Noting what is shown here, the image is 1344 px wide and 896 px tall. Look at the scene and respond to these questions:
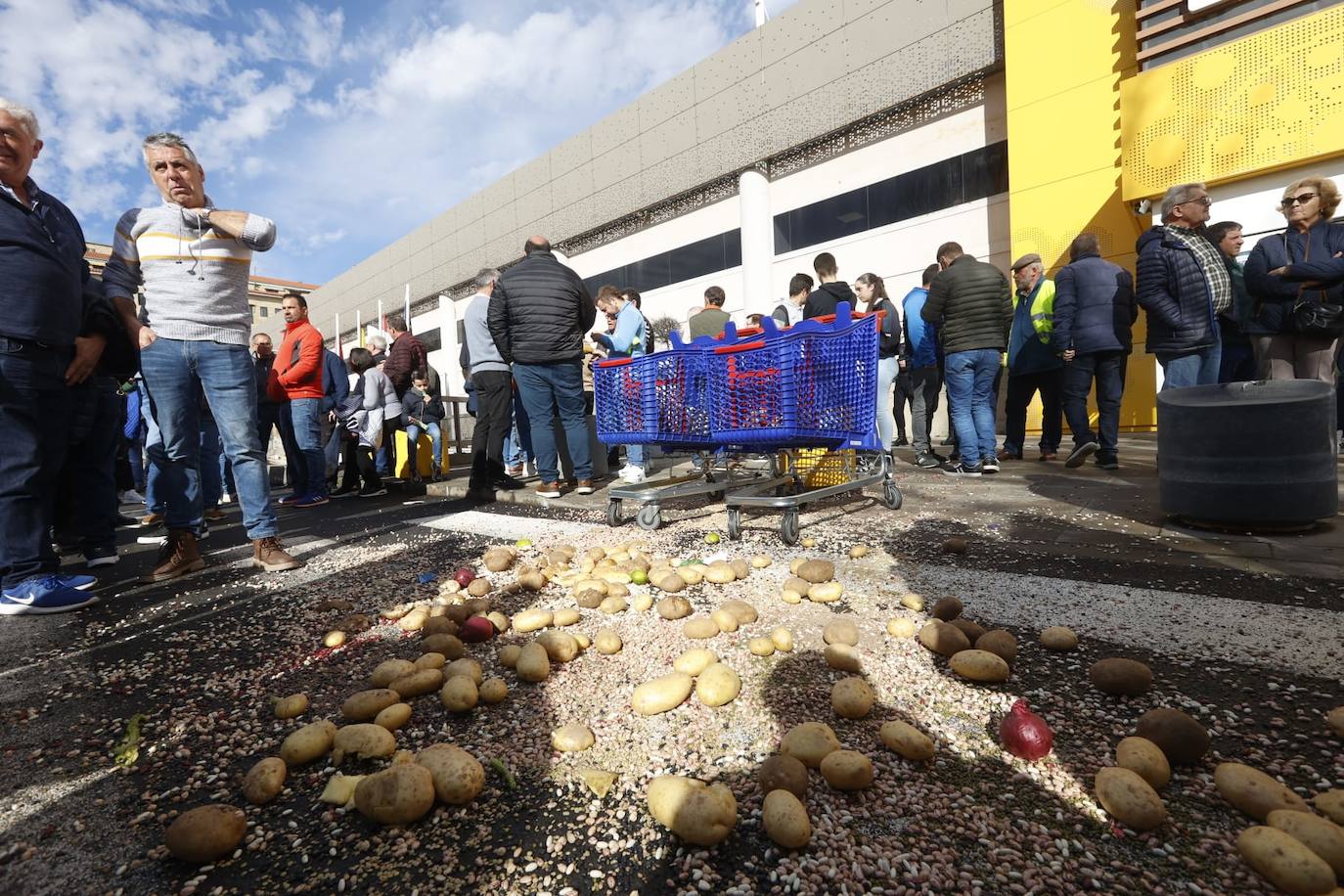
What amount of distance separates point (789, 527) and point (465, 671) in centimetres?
177

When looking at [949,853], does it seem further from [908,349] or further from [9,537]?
[908,349]

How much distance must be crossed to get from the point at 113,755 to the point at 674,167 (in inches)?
622

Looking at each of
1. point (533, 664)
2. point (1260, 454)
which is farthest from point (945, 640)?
point (1260, 454)

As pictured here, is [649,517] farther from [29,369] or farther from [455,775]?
[29,369]

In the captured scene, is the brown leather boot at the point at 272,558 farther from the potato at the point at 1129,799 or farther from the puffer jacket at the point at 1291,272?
the puffer jacket at the point at 1291,272

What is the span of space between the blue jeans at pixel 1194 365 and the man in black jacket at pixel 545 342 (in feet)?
13.6

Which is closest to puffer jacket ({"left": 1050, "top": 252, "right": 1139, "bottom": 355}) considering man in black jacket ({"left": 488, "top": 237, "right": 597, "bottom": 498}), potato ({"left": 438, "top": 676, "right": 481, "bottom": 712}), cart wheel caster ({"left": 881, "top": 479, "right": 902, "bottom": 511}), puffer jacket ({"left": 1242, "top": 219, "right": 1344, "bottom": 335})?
puffer jacket ({"left": 1242, "top": 219, "right": 1344, "bottom": 335})

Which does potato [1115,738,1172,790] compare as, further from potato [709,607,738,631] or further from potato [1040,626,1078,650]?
potato [709,607,738,631]

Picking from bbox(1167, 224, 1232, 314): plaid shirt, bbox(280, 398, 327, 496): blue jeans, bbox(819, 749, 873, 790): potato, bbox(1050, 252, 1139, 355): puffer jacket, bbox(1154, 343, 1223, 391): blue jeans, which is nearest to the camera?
bbox(819, 749, 873, 790): potato

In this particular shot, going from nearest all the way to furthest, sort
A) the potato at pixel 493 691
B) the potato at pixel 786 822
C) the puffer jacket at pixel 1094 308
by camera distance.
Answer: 1. the potato at pixel 786 822
2. the potato at pixel 493 691
3. the puffer jacket at pixel 1094 308

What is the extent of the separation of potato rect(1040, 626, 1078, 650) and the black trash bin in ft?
5.35

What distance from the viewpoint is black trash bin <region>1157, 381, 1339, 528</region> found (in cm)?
248

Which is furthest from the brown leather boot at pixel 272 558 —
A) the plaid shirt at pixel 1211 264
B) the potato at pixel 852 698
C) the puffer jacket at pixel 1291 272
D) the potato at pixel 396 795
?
the puffer jacket at pixel 1291 272

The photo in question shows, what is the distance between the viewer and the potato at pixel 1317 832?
839mm
